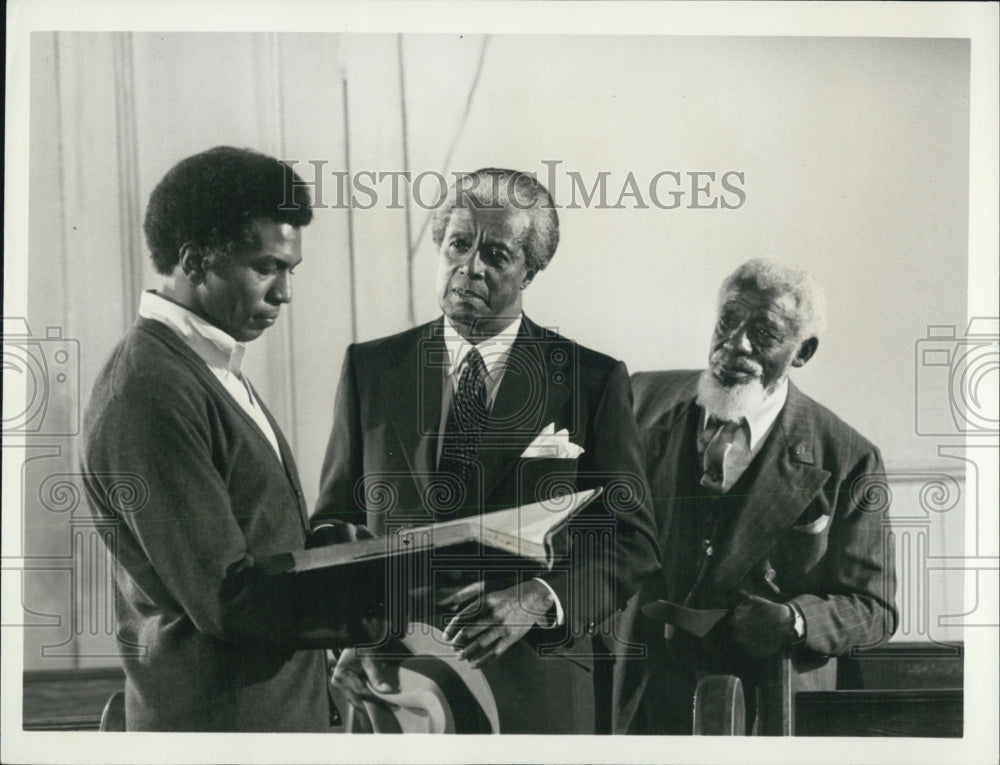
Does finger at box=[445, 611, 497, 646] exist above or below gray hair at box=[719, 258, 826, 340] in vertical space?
below

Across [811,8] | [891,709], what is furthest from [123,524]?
[811,8]

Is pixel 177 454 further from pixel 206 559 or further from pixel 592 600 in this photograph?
pixel 592 600

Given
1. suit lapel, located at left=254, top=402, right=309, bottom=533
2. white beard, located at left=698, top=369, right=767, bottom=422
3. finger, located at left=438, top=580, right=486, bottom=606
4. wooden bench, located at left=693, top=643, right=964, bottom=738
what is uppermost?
white beard, located at left=698, top=369, right=767, bottom=422

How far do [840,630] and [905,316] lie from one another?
42.5 inches

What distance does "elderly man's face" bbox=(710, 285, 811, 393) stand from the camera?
350cm

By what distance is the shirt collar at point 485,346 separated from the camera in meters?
3.49

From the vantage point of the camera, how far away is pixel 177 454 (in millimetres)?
3400

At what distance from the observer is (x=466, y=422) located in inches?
137

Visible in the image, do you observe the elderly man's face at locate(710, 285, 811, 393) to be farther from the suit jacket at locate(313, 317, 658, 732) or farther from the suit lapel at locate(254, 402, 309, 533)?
the suit lapel at locate(254, 402, 309, 533)

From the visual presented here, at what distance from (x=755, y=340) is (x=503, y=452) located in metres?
0.92

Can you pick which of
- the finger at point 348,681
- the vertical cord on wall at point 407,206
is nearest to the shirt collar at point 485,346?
the vertical cord on wall at point 407,206

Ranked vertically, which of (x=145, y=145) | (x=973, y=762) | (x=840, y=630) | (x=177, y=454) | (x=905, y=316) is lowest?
(x=973, y=762)

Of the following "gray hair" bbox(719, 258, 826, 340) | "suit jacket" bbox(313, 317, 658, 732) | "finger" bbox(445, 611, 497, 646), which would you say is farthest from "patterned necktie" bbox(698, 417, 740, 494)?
"finger" bbox(445, 611, 497, 646)

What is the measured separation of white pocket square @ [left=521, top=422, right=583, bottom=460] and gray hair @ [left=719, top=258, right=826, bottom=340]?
69 cm
